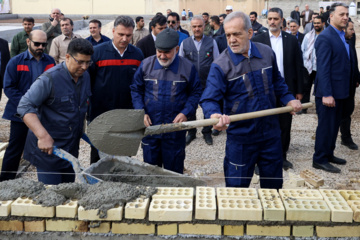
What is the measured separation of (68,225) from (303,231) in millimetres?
1591

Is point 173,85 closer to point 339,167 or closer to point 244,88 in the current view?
point 244,88

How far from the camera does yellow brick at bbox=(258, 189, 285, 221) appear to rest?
2797mm

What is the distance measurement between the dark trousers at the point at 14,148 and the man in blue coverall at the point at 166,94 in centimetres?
153

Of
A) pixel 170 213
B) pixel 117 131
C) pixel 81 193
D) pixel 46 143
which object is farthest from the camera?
pixel 117 131

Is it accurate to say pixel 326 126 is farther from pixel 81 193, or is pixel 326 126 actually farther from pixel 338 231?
pixel 81 193

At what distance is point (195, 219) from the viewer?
2816mm

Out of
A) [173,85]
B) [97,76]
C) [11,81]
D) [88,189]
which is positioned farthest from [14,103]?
[88,189]

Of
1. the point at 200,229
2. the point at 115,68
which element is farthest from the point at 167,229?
the point at 115,68

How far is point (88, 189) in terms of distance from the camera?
3053 millimetres

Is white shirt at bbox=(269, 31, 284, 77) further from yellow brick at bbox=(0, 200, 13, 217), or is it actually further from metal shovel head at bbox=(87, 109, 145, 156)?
yellow brick at bbox=(0, 200, 13, 217)

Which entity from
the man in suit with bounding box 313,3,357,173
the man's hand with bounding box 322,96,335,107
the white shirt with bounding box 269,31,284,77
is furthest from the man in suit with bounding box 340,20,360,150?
the white shirt with bounding box 269,31,284,77

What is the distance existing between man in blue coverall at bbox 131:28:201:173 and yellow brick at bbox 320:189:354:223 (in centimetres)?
189

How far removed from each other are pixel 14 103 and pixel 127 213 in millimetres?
2942

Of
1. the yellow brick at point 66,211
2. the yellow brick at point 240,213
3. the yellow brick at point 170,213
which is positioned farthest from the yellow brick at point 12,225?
the yellow brick at point 240,213
